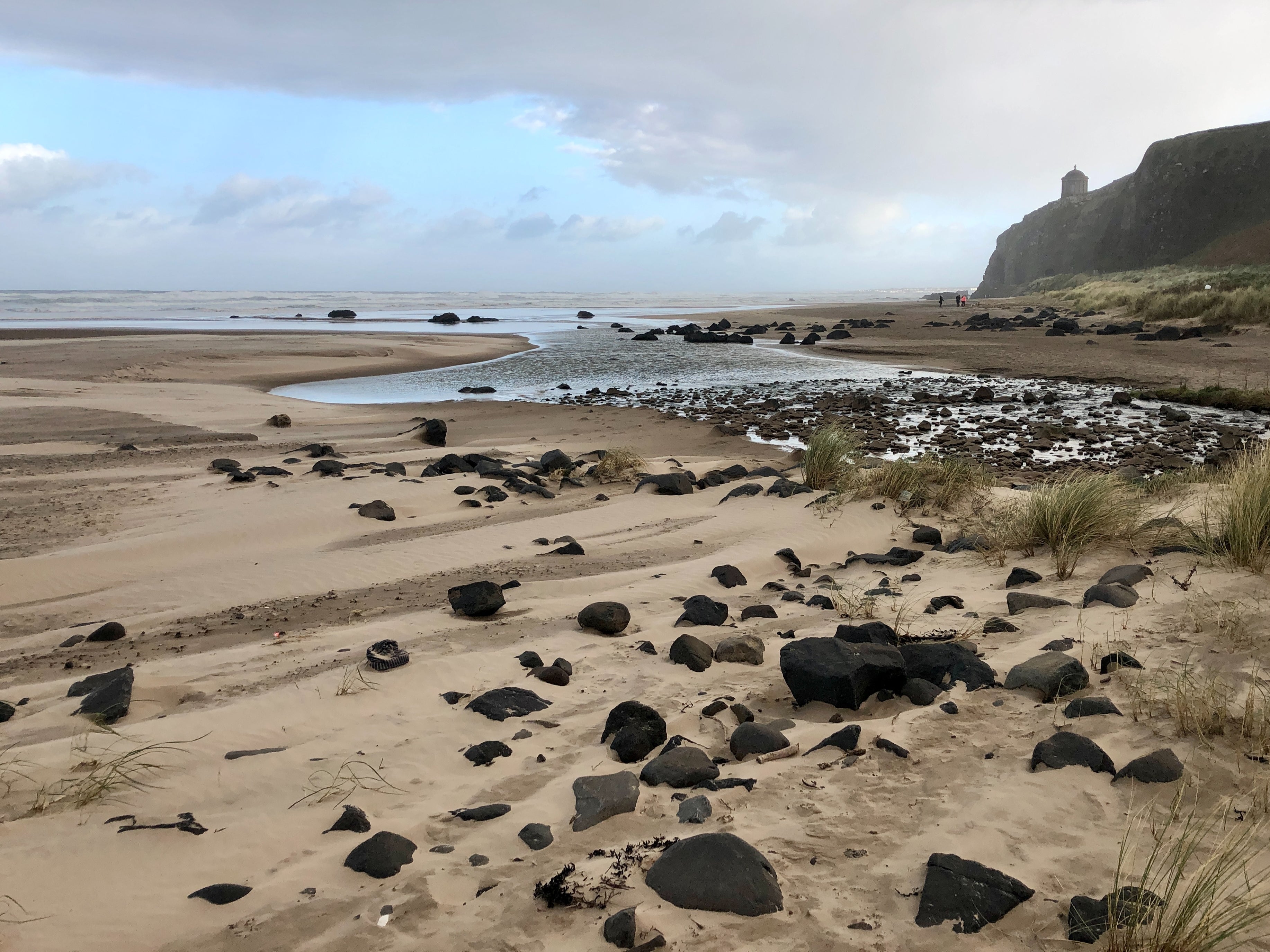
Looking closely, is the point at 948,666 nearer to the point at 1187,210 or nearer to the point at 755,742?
the point at 755,742

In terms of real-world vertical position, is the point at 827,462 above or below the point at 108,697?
above

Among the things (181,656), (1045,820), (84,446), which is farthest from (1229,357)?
(84,446)

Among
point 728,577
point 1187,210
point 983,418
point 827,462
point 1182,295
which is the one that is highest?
point 1187,210

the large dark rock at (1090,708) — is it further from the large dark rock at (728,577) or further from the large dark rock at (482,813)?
the large dark rock at (728,577)

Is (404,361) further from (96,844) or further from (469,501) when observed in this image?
(96,844)

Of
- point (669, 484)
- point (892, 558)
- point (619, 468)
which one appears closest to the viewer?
point (892, 558)

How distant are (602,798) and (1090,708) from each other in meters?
2.13

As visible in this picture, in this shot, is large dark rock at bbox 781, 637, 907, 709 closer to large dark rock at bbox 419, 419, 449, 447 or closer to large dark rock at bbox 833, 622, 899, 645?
large dark rock at bbox 833, 622, 899, 645

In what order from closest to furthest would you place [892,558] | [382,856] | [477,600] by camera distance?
[382,856] < [477,600] < [892,558]

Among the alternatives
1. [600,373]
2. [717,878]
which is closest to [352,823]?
[717,878]

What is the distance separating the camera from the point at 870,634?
4.37m

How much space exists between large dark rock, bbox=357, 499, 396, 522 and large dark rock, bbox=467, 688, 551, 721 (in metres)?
4.65

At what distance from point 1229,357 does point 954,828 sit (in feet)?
73.5

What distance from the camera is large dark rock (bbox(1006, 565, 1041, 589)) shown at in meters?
5.42
